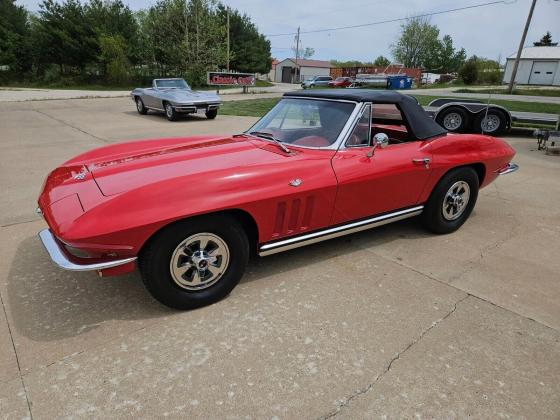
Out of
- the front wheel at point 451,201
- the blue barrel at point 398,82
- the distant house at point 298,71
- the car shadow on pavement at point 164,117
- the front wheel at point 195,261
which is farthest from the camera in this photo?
the distant house at point 298,71

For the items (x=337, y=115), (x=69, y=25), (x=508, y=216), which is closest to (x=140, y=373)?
(x=337, y=115)

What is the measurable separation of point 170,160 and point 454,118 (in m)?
10.1

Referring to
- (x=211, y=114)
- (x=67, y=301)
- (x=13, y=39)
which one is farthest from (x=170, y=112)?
(x=13, y=39)

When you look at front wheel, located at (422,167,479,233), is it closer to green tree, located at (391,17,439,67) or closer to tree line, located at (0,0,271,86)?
tree line, located at (0,0,271,86)

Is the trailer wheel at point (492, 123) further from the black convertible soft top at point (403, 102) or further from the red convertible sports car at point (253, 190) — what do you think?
the black convertible soft top at point (403, 102)

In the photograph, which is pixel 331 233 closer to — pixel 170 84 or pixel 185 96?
pixel 185 96

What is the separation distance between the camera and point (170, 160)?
301 cm

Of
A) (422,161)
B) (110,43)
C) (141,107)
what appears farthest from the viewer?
(110,43)

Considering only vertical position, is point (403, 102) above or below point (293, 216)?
above

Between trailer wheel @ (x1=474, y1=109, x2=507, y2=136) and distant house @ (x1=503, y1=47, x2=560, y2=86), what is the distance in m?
54.0

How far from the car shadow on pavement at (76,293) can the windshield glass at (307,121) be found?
104 cm

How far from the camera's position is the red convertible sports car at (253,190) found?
237 centimetres

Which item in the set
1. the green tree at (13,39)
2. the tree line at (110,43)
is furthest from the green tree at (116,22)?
the green tree at (13,39)

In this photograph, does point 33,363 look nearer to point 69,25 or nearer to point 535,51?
point 69,25
